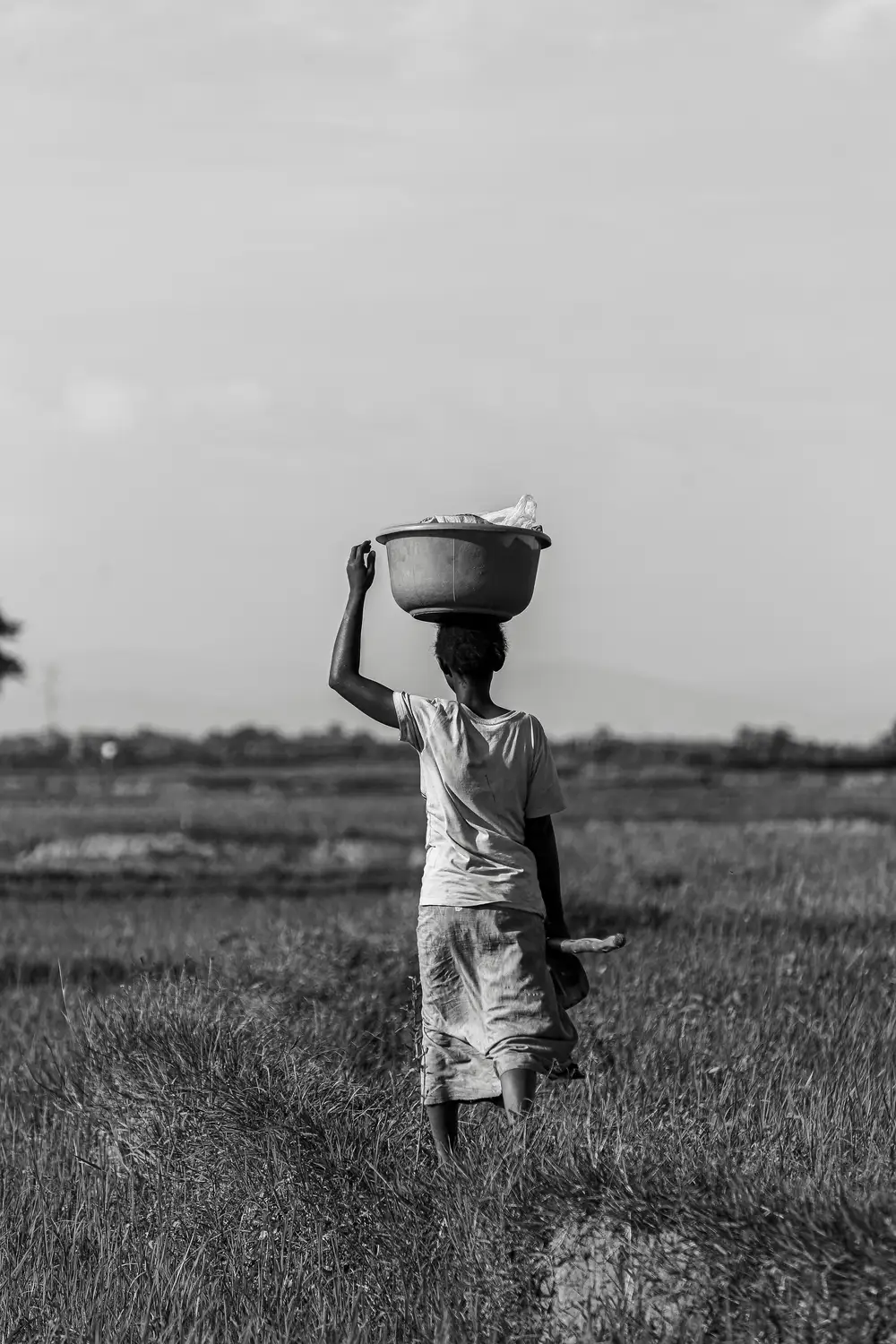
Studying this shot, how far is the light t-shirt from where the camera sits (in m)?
5.21

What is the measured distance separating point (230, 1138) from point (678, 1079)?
194 centimetres

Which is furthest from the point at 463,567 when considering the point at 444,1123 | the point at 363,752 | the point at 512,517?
the point at 363,752

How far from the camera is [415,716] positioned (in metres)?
5.29

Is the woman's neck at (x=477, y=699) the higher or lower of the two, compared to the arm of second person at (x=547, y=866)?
higher

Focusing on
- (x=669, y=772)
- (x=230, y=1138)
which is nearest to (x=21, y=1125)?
(x=230, y=1138)

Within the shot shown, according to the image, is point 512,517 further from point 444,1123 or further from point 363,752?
point 363,752

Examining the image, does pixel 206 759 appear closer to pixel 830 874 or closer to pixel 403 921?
pixel 830 874

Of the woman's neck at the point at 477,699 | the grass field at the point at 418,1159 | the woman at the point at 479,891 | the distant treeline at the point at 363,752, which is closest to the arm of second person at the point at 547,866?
the woman at the point at 479,891

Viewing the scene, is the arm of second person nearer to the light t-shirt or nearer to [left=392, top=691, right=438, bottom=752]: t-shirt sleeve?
the light t-shirt

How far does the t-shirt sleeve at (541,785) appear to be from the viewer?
5301 millimetres

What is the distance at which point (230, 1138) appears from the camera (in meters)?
5.25

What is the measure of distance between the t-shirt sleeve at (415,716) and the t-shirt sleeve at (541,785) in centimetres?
33

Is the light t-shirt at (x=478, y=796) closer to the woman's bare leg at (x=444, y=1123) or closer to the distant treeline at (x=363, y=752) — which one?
the woman's bare leg at (x=444, y=1123)

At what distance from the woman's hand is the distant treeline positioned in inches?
2347
